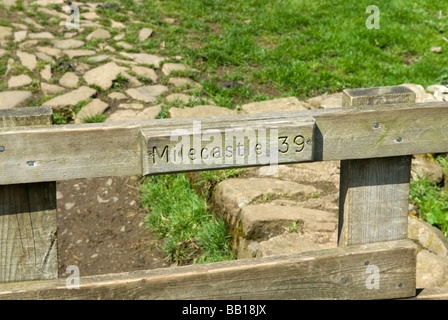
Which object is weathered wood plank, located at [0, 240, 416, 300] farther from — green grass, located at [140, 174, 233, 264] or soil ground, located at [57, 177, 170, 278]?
soil ground, located at [57, 177, 170, 278]

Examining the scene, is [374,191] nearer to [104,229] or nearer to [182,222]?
[182,222]

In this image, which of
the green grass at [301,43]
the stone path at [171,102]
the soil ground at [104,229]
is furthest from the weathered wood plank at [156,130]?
the green grass at [301,43]

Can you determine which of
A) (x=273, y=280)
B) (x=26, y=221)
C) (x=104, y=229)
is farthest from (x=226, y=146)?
(x=104, y=229)

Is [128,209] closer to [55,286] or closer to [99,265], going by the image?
[99,265]

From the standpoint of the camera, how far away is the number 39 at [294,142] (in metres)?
2.67

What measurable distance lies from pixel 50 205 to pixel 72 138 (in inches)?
12.4

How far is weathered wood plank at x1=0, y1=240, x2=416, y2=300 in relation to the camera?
9.04ft

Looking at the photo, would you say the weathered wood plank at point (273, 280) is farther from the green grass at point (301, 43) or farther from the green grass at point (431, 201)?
the green grass at point (301, 43)

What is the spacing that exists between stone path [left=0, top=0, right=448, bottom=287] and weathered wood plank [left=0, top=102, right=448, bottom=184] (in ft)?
4.10

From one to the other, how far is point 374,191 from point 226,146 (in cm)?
75

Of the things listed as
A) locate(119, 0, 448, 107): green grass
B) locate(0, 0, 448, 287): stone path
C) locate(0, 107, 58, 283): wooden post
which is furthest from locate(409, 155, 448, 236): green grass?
locate(0, 107, 58, 283): wooden post

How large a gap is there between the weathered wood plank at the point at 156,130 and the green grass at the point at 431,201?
2.40 meters

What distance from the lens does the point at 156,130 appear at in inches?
102

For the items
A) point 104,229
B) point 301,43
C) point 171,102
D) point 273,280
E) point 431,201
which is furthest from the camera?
point 301,43
